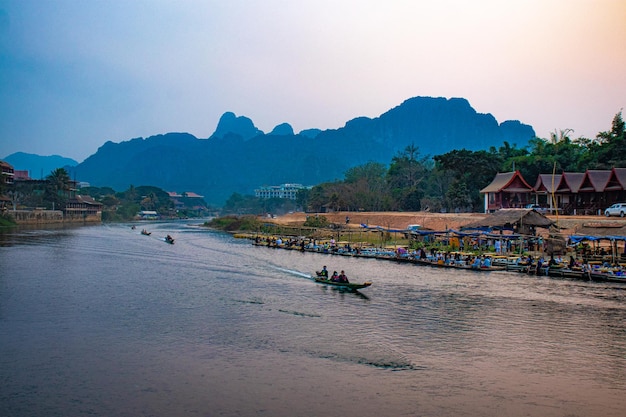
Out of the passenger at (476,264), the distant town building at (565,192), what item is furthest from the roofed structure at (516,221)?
the passenger at (476,264)

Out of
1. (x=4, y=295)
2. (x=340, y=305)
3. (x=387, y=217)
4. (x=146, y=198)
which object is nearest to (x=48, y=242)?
(x=4, y=295)

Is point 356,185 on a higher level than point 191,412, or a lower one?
higher

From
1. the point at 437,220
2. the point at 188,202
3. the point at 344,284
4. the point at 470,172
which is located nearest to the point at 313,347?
the point at 344,284

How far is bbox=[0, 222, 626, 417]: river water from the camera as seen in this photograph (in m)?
13.4

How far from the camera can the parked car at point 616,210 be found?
39.2m

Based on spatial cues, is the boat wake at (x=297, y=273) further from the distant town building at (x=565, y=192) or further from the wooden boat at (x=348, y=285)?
the distant town building at (x=565, y=192)

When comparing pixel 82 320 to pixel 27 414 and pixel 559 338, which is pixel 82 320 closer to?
pixel 27 414

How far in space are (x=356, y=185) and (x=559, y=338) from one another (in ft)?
209

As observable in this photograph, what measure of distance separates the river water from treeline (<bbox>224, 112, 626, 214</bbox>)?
2723 cm

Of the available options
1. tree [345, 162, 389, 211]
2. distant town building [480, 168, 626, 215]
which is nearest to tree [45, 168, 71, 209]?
tree [345, 162, 389, 211]

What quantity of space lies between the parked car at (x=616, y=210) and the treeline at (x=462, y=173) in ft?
20.6

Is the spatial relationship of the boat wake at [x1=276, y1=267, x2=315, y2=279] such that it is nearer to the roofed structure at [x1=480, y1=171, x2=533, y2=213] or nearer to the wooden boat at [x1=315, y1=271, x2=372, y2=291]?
the wooden boat at [x1=315, y1=271, x2=372, y2=291]

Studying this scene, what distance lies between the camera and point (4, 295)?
26.3m

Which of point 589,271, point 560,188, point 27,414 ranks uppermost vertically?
point 560,188
